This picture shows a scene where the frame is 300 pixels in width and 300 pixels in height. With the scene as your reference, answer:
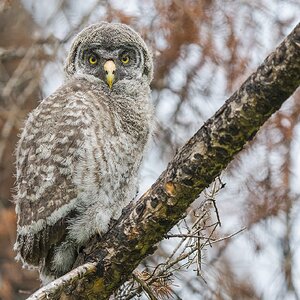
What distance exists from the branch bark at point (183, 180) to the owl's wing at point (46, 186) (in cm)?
31

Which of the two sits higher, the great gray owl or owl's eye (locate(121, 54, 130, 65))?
owl's eye (locate(121, 54, 130, 65))

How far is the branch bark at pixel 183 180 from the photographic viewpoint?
3.41m

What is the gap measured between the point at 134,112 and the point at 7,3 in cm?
177

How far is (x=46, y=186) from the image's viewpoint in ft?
15.5

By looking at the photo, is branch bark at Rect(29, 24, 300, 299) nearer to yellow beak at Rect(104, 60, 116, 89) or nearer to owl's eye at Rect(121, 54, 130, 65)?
yellow beak at Rect(104, 60, 116, 89)

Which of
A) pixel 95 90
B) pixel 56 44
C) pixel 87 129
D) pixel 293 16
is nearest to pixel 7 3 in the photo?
pixel 56 44

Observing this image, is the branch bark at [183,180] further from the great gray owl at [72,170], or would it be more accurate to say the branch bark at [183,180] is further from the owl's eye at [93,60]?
the owl's eye at [93,60]

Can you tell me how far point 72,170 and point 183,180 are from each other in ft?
3.56

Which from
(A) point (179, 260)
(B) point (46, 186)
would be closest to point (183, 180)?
(A) point (179, 260)

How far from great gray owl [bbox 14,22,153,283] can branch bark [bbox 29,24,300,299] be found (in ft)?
0.91

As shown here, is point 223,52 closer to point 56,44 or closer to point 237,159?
point 237,159

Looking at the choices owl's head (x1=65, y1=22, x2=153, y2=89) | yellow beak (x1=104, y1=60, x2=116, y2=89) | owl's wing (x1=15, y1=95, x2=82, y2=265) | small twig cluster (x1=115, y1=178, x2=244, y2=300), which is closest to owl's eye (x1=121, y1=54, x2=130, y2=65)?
owl's head (x1=65, y1=22, x2=153, y2=89)

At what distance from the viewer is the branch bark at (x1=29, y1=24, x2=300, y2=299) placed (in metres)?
3.41

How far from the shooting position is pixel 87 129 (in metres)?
4.73
